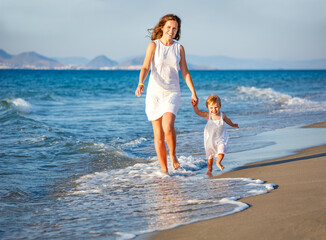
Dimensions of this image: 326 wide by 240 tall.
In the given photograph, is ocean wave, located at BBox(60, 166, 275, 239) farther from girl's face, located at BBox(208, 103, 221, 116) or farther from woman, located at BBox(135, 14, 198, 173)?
girl's face, located at BBox(208, 103, 221, 116)

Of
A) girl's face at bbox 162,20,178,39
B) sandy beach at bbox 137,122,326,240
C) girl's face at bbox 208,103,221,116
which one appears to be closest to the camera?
sandy beach at bbox 137,122,326,240

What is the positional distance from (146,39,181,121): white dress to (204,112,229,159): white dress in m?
0.62

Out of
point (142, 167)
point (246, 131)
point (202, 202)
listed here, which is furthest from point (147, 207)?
point (246, 131)

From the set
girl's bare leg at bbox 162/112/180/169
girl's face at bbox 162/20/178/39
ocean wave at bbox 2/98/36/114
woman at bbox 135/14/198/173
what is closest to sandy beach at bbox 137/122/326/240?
girl's bare leg at bbox 162/112/180/169

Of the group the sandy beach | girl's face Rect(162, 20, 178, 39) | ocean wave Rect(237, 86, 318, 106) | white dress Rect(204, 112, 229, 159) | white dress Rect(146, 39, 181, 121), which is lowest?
the sandy beach

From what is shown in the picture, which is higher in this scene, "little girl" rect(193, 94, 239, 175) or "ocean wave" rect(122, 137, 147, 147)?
"little girl" rect(193, 94, 239, 175)

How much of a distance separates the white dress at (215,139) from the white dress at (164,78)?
62 centimetres

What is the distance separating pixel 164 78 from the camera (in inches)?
202

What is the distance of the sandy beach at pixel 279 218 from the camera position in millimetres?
2679

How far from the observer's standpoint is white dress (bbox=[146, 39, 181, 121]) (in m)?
5.11

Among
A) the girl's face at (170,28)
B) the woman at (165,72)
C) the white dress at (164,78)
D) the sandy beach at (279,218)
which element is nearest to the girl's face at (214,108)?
the woman at (165,72)

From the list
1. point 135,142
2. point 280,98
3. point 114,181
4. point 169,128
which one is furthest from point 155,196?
point 280,98

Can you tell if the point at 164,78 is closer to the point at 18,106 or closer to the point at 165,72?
the point at 165,72

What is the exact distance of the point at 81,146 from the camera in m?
7.77
